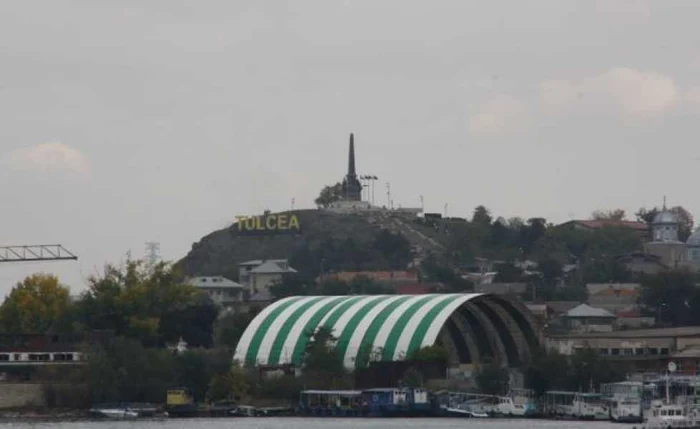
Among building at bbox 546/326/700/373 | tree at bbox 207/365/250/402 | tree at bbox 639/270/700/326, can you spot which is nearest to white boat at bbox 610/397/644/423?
building at bbox 546/326/700/373

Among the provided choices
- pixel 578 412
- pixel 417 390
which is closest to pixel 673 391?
pixel 578 412

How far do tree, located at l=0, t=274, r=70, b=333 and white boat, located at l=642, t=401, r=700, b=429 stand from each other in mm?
64069

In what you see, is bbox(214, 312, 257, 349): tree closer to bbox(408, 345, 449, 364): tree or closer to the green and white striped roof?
the green and white striped roof

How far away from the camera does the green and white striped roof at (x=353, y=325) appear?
451 feet

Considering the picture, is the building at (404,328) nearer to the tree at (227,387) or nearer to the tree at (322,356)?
the tree at (322,356)

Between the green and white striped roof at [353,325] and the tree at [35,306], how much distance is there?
1880 cm

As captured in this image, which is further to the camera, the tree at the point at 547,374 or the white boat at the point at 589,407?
the tree at the point at 547,374

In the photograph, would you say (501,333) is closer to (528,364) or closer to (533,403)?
(528,364)

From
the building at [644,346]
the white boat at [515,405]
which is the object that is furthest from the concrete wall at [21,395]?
the building at [644,346]

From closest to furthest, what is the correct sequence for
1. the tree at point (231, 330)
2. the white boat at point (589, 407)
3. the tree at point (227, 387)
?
the white boat at point (589, 407) < the tree at point (227, 387) < the tree at point (231, 330)

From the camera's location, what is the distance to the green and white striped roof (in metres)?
138

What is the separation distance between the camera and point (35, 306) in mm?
162000

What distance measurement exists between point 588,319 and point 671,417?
273 feet

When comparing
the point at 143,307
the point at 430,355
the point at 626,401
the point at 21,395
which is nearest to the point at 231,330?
the point at 143,307
